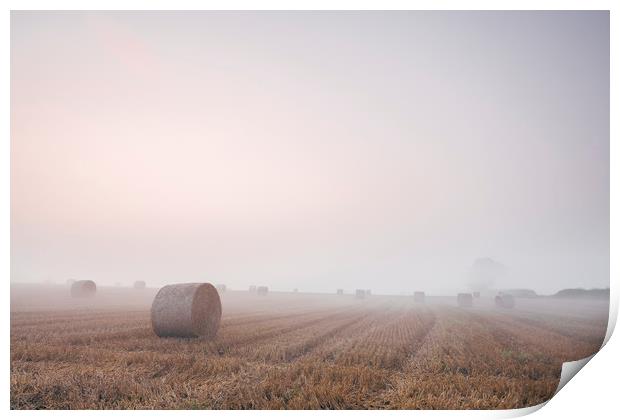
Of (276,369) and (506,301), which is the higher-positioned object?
(506,301)

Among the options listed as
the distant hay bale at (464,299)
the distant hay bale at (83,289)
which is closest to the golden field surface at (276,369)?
the distant hay bale at (83,289)

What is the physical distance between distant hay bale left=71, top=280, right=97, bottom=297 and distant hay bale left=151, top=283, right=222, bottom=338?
15.3m

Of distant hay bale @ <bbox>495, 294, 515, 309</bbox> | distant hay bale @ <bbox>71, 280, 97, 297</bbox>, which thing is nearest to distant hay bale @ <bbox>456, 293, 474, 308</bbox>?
distant hay bale @ <bbox>495, 294, 515, 309</bbox>

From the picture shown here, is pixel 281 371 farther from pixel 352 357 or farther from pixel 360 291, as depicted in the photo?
pixel 360 291

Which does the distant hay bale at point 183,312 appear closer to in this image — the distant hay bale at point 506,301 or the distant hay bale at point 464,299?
the distant hay bale at point 506,301

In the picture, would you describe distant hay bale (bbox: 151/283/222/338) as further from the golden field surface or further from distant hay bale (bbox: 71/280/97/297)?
distant hay bale (bbox: 71/280/97/297)

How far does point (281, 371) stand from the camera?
25.4ft

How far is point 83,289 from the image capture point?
24078 millimetres

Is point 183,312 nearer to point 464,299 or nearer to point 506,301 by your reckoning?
point 506,301

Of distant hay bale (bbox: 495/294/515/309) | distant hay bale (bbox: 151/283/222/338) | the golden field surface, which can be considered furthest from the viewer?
distant hay bale (bbox: 495/294/515/309)

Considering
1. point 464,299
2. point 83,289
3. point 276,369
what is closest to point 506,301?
point 464,299

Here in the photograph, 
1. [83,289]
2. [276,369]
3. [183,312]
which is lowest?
[276,369]

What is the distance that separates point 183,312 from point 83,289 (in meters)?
16.2

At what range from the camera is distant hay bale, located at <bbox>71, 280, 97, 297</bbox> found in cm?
2391
